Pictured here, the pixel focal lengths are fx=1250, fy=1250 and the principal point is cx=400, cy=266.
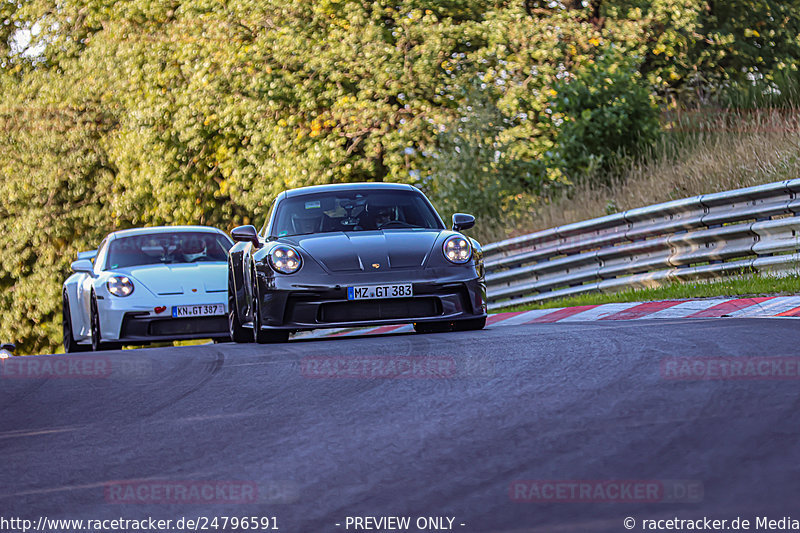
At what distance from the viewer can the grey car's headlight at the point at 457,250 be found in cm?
1055

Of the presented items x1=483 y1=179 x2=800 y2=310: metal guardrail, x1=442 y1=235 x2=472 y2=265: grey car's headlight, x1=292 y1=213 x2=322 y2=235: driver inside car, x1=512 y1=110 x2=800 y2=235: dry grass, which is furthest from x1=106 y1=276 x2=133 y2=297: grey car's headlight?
x1=512 y1=110 x2=800 y2=235: dry grass

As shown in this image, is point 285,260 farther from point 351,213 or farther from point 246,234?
point 351,213

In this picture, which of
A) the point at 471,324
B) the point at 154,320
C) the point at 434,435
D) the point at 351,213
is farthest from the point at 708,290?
the point at 434,435

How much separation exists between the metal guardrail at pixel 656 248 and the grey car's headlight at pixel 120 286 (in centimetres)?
572

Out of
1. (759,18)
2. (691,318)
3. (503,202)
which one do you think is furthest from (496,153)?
(691,318)

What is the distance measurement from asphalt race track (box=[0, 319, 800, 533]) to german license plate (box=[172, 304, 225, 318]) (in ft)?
15.1

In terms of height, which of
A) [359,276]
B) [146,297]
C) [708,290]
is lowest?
[708,290]

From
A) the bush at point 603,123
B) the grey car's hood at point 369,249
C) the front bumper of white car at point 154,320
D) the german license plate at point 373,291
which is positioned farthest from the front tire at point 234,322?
the bush at point 603,123

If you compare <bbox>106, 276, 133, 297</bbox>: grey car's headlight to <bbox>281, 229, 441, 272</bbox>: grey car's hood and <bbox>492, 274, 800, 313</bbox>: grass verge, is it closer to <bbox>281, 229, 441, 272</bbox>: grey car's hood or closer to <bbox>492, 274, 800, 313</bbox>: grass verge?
<bbox>281, 229, 441, 272</bbox>: grey car's hood

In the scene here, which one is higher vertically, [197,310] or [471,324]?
[471,324]

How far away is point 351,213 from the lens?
1154 centimetres

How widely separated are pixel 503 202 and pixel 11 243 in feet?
61.7

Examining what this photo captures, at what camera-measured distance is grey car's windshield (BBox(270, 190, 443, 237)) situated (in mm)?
11367

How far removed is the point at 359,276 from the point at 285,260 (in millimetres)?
680
